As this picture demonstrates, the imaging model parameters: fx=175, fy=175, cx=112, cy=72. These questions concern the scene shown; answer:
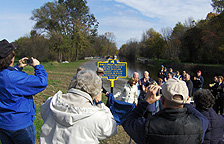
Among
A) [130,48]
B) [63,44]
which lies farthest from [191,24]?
[130,48]

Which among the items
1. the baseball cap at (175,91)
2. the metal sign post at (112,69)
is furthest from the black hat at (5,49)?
the metal sign post at (112,69)

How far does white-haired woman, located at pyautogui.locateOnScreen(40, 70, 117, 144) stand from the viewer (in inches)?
69.4

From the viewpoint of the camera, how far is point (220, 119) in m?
2.79

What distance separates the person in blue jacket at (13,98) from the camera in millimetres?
2230

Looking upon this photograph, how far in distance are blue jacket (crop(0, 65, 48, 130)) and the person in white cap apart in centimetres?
138

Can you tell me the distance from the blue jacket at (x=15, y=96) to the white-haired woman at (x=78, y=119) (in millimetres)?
570

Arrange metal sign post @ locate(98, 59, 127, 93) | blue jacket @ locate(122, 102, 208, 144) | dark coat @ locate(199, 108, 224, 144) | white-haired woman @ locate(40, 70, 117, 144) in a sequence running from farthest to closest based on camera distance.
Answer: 1. metal sign post @ locate(98, 59, 127, 93)
2. dark coat @ locate(199, 108, 224, 144)
3. blue jacket @ locate(122, 102, 208, 144)
4. white-haired woman @ locate(40, 70, 117, 144)

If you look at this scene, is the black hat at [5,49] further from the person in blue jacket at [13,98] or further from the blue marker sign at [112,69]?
the blue marker sign at [112,69]

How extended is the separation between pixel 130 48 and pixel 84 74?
11126 cm

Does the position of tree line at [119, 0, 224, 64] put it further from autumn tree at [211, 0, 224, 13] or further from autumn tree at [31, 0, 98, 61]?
autumn tree at [31, 0, 98, 61]

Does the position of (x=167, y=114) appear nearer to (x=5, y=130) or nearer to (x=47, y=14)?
(x=5, y=130)

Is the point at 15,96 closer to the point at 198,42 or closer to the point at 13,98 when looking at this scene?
the point at 13,98

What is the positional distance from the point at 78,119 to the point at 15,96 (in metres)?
1.05

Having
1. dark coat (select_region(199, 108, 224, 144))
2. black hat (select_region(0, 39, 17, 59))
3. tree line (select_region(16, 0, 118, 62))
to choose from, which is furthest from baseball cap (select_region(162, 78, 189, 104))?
tree line (select_region(16, 0, 118, 62))
